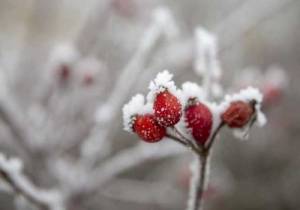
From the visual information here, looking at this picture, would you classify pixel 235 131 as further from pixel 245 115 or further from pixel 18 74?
pixel 18 74

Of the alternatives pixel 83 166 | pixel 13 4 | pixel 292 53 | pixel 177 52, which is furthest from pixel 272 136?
pixel 13 4

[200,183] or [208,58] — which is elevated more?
[208,58]

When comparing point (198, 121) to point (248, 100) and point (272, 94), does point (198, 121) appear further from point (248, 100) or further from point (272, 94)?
point (272, 94)

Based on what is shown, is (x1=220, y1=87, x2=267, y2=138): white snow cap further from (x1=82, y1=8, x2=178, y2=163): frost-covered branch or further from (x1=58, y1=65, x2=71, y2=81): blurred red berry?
(x1=58, y1=65, x2=71, y2=81): blurred red berry

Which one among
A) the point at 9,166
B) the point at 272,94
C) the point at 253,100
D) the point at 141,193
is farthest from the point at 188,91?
the point at 141,193

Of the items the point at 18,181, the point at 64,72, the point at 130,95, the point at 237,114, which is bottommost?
the point at 18,181

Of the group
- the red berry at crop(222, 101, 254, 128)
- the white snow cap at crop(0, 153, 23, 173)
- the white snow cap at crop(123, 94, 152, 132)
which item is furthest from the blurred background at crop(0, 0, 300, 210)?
the red berry at crop(222, 101, 254, 128)
